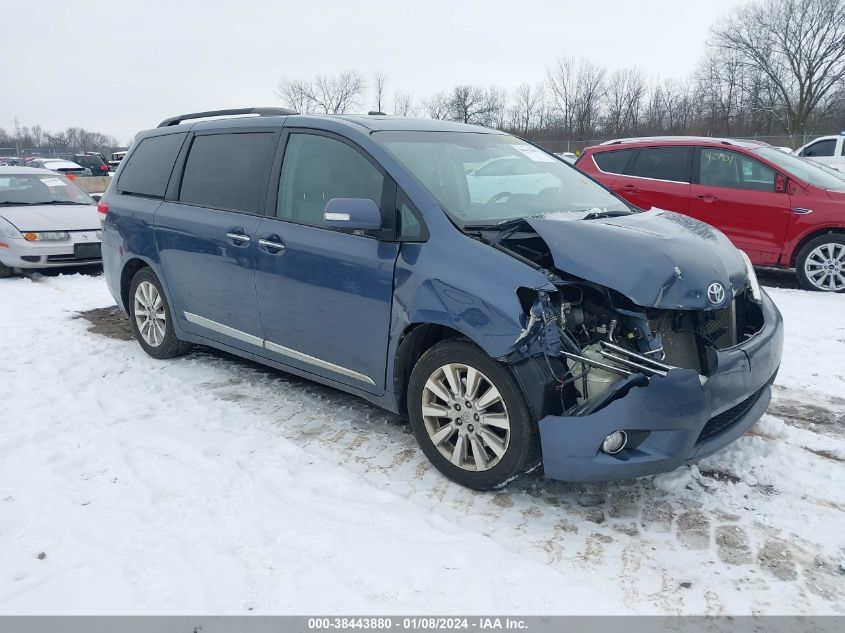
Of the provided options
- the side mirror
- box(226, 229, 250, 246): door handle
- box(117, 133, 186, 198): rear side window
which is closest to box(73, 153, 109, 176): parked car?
box(117, 133, 186, 198): rear side window

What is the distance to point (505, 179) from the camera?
4.03 metres

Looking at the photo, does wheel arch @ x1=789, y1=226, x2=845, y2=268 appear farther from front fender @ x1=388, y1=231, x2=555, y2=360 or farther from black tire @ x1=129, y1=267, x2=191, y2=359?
black tire @ x1=129, y1=267, x2=191, y2=359

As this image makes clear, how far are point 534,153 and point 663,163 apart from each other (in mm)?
4800

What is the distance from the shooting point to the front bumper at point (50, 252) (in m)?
8.67

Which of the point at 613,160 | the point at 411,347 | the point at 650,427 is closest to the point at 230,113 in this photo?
the point at 411,347

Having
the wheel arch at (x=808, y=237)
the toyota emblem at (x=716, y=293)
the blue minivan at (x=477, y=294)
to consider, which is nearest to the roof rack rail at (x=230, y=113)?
the blue minivan at (x=477, y=294)

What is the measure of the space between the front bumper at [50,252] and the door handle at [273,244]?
20.0 feet

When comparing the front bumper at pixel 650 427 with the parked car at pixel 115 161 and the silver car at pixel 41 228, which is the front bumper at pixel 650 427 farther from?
the parked car at pixel 115 161

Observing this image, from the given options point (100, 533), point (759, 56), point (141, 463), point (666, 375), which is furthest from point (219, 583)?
point (759, 56)

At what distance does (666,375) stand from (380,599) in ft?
4.94

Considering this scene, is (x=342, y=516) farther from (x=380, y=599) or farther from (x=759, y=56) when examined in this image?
(x=759, y=56)

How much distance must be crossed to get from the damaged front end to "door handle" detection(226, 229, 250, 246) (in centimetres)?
183

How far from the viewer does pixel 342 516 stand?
10.1ft

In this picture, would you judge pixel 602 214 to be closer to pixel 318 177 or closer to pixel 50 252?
pixel 318 177
